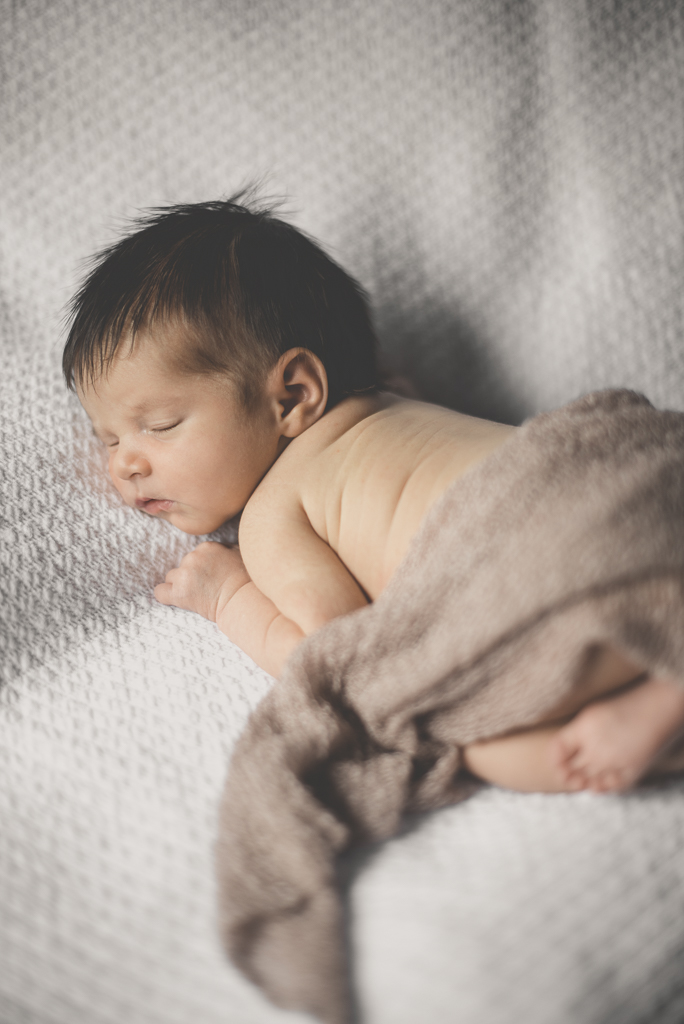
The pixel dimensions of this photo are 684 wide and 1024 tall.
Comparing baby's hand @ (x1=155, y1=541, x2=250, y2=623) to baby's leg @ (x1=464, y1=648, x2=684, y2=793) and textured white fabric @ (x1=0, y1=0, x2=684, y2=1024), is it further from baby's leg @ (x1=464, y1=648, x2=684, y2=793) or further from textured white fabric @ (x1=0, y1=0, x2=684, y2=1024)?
baby's leg @ (x1=464, y1=648, x2=684, y2=793)

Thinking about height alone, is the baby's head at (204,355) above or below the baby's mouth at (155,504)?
above

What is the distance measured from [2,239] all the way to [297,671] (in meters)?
0.84

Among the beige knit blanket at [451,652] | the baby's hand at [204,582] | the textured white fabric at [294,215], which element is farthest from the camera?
the baby's hand at [204,582]

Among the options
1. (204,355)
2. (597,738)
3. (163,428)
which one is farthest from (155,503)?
(597,738)

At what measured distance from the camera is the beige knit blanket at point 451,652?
2.01ft

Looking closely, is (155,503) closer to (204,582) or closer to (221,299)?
(204,582)

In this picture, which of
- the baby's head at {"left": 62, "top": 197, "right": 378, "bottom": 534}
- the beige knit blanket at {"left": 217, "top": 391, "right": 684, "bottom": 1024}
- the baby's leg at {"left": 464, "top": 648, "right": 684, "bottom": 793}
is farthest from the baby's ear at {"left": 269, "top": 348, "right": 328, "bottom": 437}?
the baby's leg at {"left": 464, "top": 648, "right": 684, "bottom": 793}

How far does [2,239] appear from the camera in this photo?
1121mm

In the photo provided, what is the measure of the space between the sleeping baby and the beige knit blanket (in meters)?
0.09

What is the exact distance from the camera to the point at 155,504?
38.8 inches

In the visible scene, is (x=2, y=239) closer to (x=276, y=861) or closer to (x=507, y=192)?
(x=507, y=192)

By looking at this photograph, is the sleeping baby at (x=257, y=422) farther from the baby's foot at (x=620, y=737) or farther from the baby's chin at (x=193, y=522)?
the baby's foot at (x=620, y=737)

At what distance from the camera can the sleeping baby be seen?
0.84 metres

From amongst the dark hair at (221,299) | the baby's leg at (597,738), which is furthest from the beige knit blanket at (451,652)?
the dark hair at (221,299)
